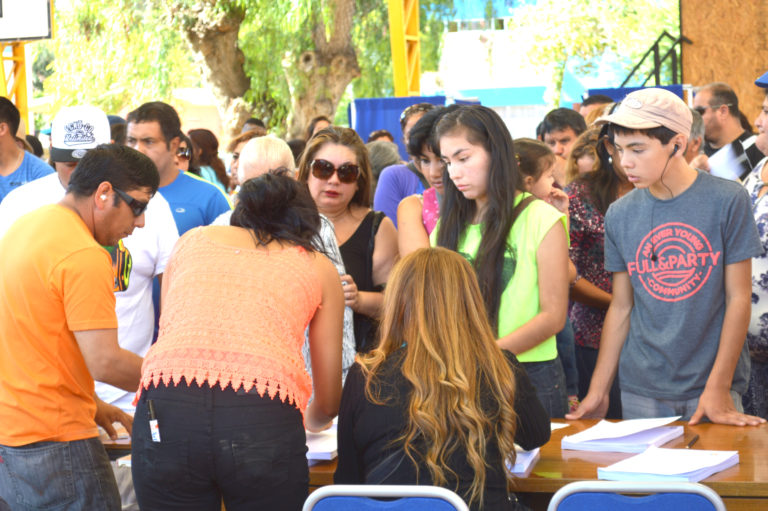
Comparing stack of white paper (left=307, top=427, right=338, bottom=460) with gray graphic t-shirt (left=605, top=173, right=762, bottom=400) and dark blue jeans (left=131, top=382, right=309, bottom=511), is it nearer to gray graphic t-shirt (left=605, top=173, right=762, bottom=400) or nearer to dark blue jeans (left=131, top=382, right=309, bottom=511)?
dark blue jeans (left=131, top=382, right=309, bottom=511)

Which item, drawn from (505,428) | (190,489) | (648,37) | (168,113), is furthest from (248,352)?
(648,37)

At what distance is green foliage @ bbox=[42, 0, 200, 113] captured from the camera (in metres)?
15.7

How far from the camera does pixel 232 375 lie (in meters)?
2.21

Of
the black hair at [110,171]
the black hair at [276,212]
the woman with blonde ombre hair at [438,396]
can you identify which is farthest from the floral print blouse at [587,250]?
the black hair at [110,171]

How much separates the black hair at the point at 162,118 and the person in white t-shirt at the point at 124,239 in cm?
44

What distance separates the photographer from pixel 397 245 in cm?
356

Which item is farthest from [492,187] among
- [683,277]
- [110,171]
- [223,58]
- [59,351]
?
[223,58]

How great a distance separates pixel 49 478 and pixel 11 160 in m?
3.02

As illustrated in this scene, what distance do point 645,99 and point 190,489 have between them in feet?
6.06

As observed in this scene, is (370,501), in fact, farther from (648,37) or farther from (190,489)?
(648,37)

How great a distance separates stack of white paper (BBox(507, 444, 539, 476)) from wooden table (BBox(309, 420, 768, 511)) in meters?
0.02

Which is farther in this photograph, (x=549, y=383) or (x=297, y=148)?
(x=297, y=148)

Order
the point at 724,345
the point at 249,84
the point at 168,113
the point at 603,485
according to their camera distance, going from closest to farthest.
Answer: the point at 603,485 < the point at 724,345 < the point at 168,113 < the point at 249,84

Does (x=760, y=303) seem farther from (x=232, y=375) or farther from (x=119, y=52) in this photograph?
(x=119, y=52)
